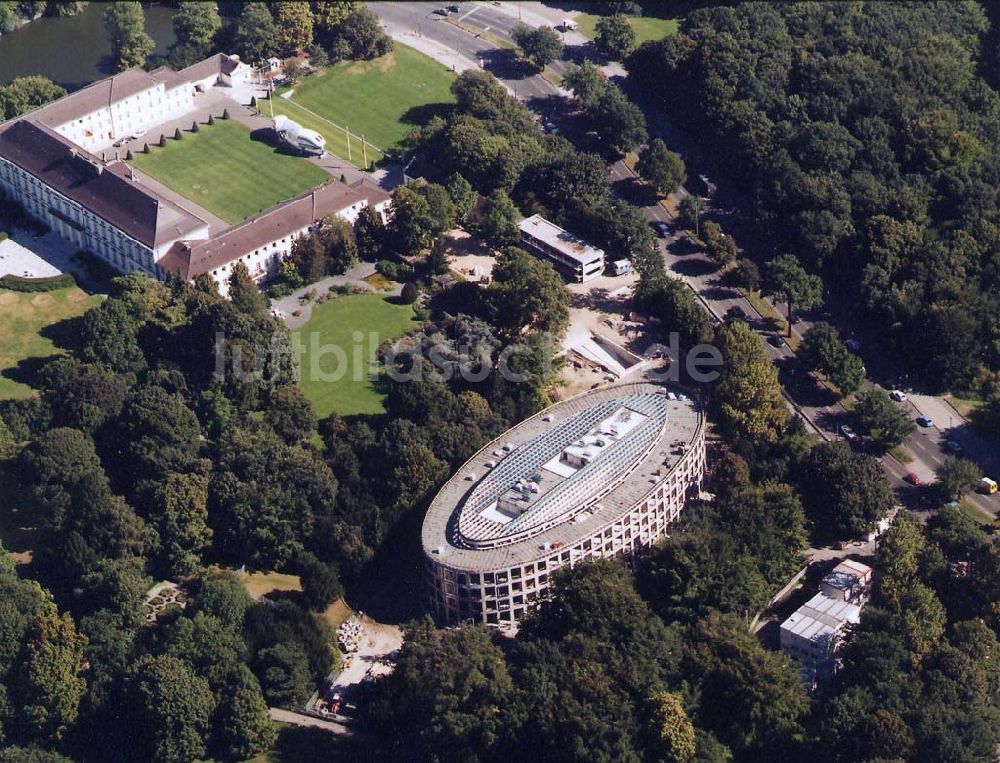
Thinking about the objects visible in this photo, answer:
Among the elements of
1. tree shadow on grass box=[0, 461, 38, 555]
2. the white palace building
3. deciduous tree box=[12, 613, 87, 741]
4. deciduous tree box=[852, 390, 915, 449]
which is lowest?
tree shadow on grass box=[0, 461, 38, 555]

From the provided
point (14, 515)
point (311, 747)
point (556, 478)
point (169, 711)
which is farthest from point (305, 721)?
point (14, 515)

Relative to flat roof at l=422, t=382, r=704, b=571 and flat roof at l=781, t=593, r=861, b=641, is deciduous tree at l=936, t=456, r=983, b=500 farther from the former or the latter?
flat roof at l=422, t=382, r=704, b=571

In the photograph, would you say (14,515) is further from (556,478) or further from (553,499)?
(556,478)

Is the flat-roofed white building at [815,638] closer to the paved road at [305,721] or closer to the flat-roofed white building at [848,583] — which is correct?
the flat-roofed white building at [848,583]

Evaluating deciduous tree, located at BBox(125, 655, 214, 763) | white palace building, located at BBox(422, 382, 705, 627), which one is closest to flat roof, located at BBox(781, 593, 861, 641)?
white palace building, located at BBox(422, 382, 705, 627)

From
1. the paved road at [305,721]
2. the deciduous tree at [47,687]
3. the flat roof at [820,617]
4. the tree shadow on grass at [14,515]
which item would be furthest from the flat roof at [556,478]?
the tree shadow on grass at [14,515]
